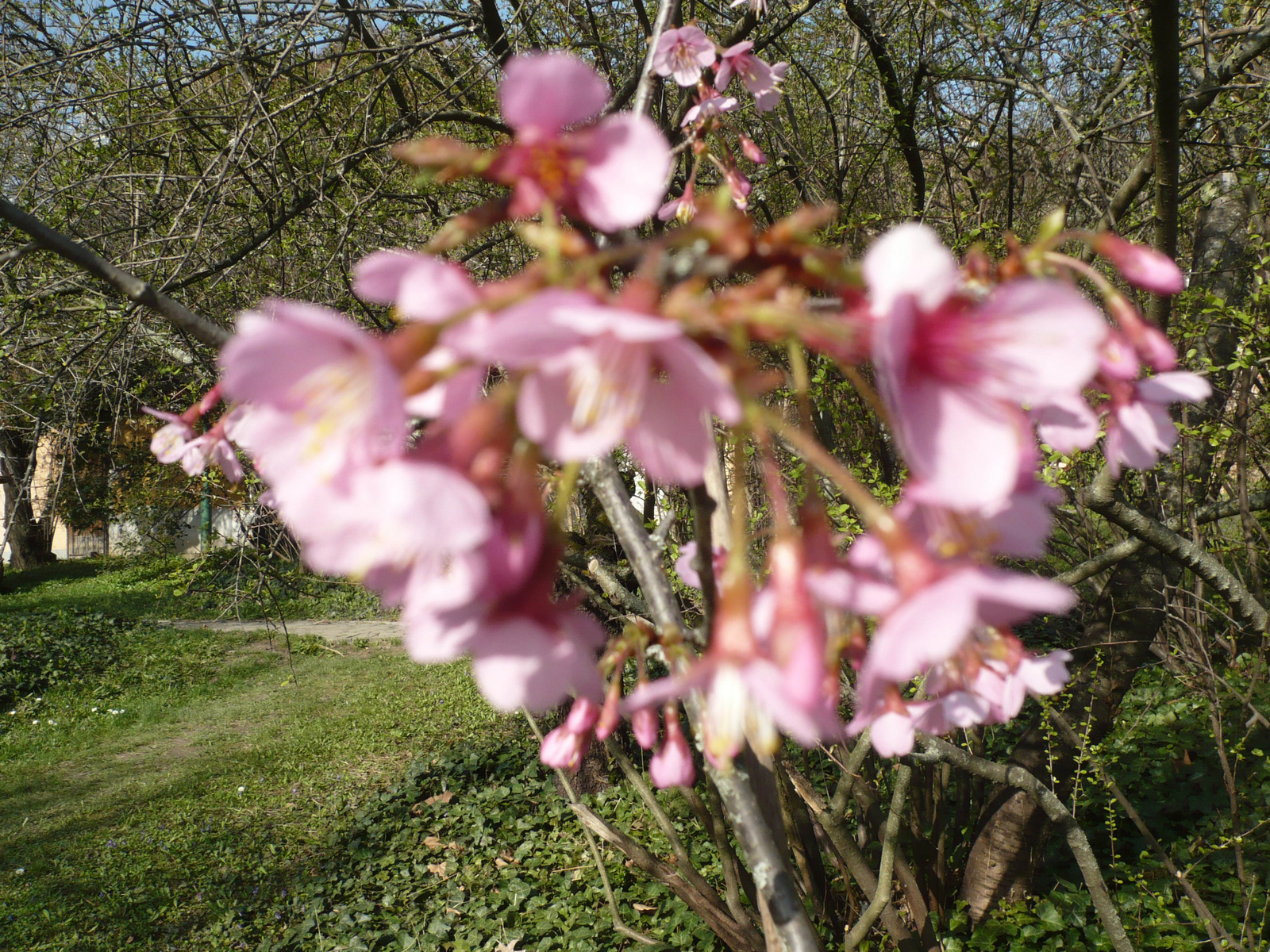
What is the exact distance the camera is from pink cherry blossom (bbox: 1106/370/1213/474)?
0.85 m

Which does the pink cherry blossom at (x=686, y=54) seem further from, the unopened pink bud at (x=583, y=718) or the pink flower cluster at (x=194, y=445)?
the unopened pink bud at (x=583, y=718)

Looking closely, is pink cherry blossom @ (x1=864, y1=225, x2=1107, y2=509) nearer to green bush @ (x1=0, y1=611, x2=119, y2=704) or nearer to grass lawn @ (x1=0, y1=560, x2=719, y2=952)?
grass lawn @ (x1=0, y1=560, x2=719, y2=952)

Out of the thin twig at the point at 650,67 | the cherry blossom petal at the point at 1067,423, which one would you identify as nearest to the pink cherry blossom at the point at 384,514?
the cherry blossom petal at the point at 1067,423

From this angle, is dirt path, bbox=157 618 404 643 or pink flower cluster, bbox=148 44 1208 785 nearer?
pink flower cluster, bbox=148 44 1208 785

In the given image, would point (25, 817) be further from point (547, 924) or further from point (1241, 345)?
point (1241, 345)

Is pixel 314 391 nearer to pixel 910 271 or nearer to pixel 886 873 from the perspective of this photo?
pixel 910 271

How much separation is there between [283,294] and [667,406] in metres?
3.90

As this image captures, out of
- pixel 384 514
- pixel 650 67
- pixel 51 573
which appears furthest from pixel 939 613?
pixel 51 573

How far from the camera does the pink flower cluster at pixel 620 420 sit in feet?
1.54

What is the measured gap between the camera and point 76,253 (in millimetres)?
1545

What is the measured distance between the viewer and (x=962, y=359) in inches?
20.5

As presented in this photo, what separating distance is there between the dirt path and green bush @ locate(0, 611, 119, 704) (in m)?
0.93

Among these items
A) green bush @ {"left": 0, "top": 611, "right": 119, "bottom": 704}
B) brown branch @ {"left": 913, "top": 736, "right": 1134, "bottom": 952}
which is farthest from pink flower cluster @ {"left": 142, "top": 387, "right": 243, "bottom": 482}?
green bush @ {"left": 0, "top": 611, "right": 119, "bottom": 704}

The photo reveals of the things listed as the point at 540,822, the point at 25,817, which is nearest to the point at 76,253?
the point at 540,822
